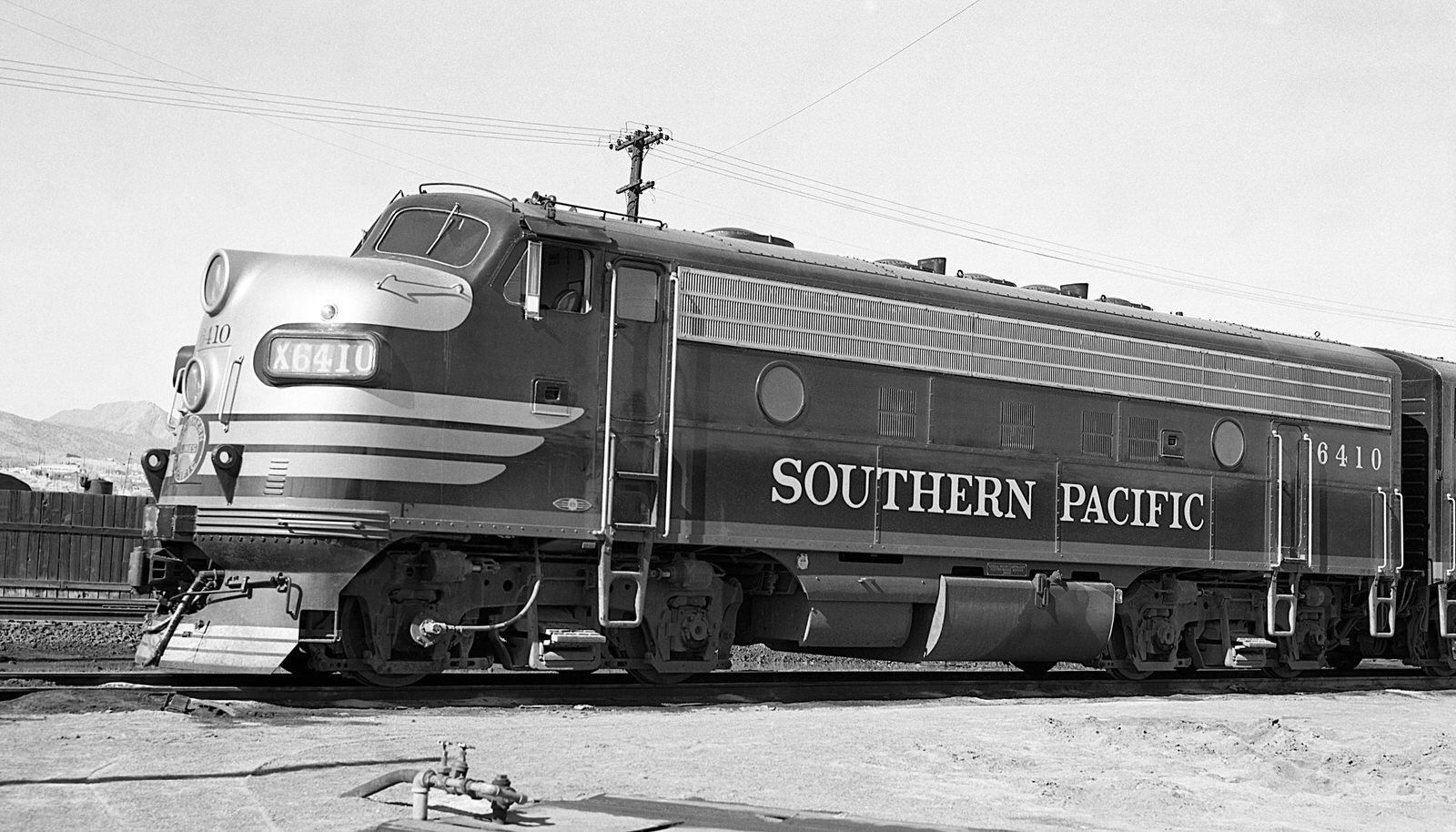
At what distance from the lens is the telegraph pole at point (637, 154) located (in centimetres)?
3569

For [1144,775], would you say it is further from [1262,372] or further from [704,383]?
[1262,372]

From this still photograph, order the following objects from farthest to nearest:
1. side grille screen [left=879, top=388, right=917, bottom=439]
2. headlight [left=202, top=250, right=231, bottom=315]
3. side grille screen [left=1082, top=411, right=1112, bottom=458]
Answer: side grille screen [left=1082, top=411, right=1112, bottom=458]
side grille screen [left=879, top=388, right=917, bottom=439]
headlight [left=202, top=250, right=231, bottom=315]

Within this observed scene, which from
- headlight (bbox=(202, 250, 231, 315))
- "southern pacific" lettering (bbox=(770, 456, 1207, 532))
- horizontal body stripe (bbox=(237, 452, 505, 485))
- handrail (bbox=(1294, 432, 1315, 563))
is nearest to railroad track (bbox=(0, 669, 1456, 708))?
handrail (bbox=(1294, 432, 1315, 563))

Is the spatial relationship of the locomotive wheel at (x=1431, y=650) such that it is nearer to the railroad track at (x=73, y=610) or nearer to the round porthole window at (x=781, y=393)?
the round porthole window at (x=781, y=393)

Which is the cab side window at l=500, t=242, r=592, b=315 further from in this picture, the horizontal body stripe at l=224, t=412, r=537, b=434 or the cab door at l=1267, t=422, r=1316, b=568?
the cab door at l=1267, t=422, r=1316, b=568

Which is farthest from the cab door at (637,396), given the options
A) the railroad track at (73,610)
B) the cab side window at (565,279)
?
the railroad track at (73,610)

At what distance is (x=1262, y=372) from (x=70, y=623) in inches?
635

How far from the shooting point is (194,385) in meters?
12.6

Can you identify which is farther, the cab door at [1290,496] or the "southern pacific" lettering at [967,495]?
the cab door at [1290,496]

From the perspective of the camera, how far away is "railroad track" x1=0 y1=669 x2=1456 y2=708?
11805 mm

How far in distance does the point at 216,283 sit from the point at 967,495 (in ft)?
25.9

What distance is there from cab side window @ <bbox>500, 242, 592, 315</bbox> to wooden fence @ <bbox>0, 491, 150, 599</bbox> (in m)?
16.7

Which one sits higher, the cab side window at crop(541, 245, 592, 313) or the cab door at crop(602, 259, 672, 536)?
the cab side window at crop(541, 245, 592, 313)

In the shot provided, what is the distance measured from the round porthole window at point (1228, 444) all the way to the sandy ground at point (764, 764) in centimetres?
542
